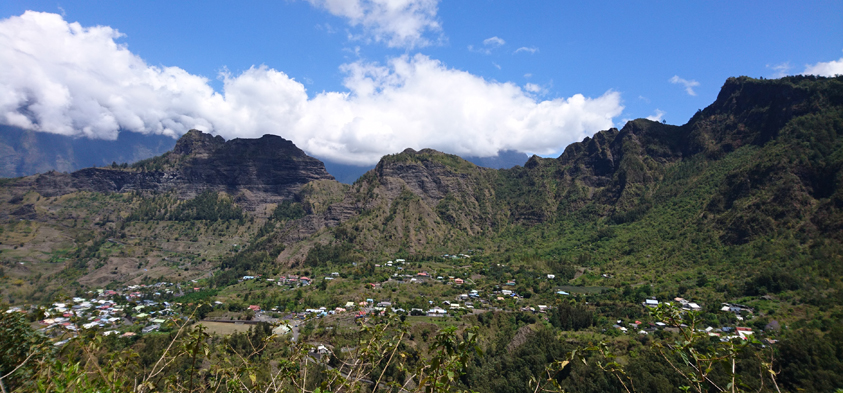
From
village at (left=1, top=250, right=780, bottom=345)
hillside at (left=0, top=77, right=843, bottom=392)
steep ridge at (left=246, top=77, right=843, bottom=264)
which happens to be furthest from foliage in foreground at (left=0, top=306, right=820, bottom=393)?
steep ridge at (left=246, top=77, right=843, bottom=264)

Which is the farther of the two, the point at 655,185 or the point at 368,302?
the point at 655,185

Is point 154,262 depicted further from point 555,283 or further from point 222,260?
point 555,283

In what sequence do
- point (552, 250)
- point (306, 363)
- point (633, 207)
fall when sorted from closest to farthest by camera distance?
point (306, 363), point (552, 250), point (633, 207)

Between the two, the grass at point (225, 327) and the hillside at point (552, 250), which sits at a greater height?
the hillside at point (552, 250)

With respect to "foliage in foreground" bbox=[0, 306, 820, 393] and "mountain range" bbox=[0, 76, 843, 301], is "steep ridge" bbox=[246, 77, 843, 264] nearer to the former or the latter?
"mountain range" bbox=[0, 76, 843, 301]

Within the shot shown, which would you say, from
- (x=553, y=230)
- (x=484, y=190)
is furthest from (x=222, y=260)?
(x=553, y=230)

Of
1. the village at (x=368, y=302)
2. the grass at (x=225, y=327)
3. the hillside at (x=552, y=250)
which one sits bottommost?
the grass at (x=225, y=327)

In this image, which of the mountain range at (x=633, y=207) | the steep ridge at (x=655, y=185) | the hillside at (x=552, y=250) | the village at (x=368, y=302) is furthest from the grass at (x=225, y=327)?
the steep ridge at (x=655, y=185)

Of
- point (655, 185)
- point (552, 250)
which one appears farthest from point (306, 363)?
point (655, 185)

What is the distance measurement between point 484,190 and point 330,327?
142m

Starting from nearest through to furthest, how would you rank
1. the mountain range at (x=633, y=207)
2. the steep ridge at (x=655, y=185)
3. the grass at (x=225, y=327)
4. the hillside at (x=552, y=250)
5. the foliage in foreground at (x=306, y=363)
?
the foliage in foreground at (x=306, y=363) → the hillside at (x=552, y=250) → the grass at (x=225, y=327) → the mountain range at (x=633, y=207) → the steep ridge at (x=655, y=185)

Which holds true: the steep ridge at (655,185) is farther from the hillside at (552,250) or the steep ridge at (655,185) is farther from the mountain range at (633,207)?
the hillside at (552,250)

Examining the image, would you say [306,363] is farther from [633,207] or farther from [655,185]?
[655,185]

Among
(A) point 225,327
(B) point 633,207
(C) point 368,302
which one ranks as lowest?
(A) point 225,327
